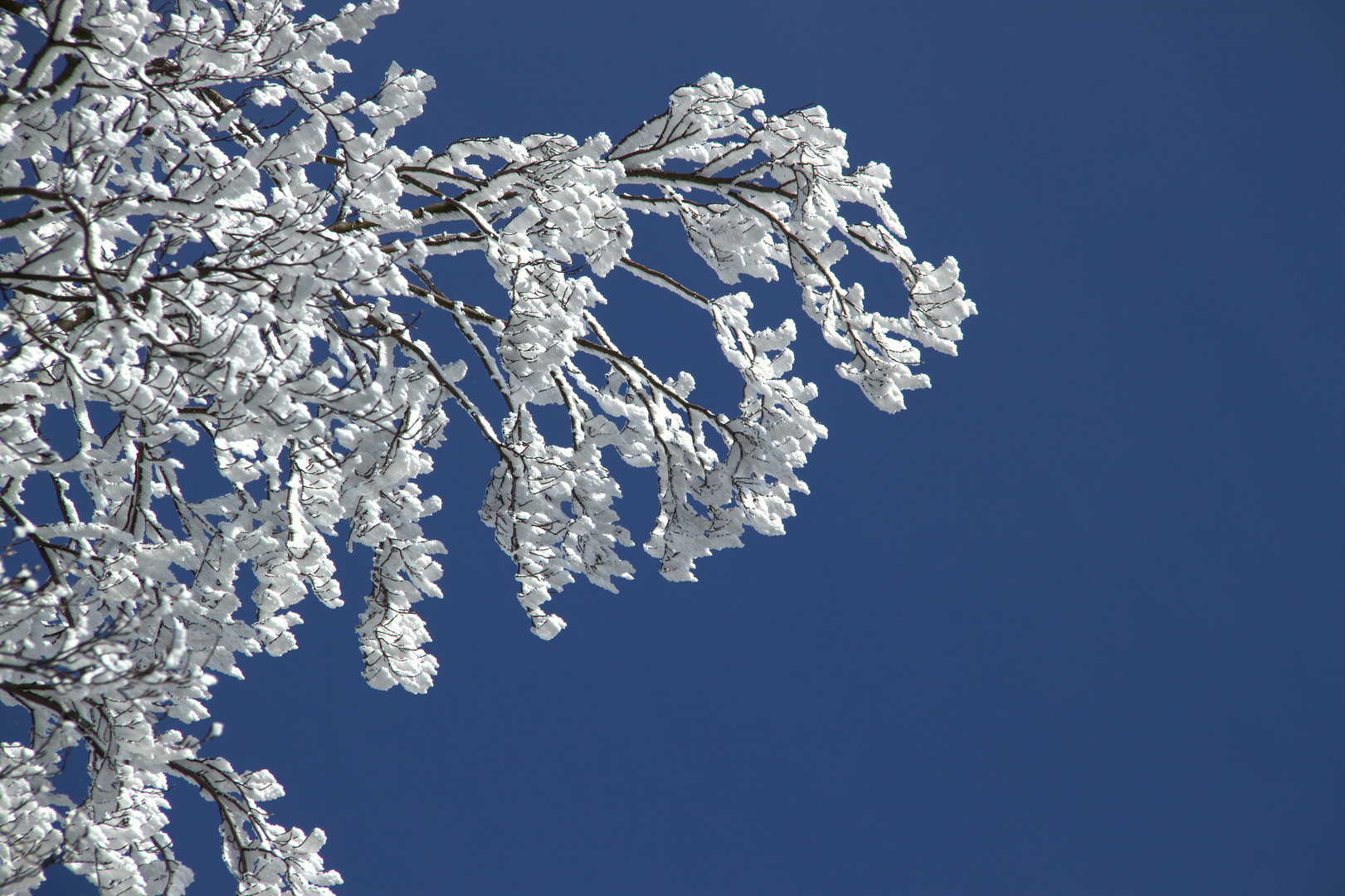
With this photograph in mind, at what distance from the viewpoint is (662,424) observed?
2.30 metres

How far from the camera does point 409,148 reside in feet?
17.0

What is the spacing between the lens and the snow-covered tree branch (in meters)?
1.46

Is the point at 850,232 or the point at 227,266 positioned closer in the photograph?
the point at 227,266

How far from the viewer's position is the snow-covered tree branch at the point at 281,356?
1.46 m

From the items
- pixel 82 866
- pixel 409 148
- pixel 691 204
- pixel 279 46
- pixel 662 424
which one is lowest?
pixel 82 866

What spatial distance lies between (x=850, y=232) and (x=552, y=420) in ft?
10.6

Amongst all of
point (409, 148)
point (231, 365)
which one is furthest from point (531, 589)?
point (409, 148)

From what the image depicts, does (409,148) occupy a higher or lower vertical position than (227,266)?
higher

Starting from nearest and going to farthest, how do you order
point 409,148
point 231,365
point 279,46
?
1. point 231,365
2. point 279,46
3. point 409,148

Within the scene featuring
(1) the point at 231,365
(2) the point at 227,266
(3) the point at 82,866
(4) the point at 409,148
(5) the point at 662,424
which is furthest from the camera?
(4) the point at 409,148

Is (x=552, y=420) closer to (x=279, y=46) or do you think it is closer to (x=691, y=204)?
(x=691, y=204)

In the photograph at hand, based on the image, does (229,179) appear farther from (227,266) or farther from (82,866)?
(82,866)

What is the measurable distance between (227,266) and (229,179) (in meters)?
0.13

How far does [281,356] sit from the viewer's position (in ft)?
4.97
